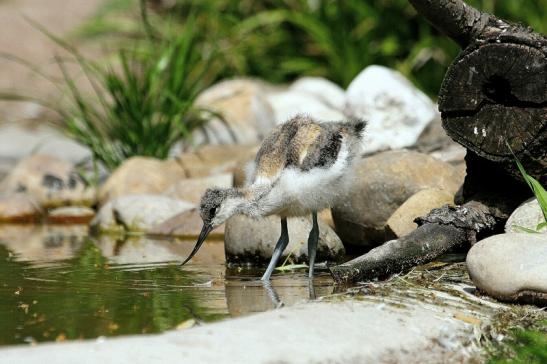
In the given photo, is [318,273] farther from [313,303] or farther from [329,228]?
[313,303]

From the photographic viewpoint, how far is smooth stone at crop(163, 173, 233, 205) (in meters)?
10.0

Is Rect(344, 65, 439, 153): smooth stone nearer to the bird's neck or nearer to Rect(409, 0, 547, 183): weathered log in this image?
Rect(409, 0, 547, 183): weathered log

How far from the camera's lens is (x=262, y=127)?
12.0 metres

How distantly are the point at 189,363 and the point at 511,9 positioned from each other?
10.4 metres

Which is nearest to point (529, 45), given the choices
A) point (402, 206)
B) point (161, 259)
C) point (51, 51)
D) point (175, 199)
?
point (402, 206)

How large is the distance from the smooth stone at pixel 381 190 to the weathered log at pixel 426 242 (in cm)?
97

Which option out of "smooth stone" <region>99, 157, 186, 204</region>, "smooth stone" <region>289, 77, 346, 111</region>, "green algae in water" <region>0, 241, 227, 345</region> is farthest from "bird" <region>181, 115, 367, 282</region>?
"smooth stone" <region>289, 77, 346, 111</region>

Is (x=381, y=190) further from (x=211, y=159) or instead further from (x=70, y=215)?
(x=70, y=215)

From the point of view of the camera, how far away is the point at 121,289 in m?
6.26

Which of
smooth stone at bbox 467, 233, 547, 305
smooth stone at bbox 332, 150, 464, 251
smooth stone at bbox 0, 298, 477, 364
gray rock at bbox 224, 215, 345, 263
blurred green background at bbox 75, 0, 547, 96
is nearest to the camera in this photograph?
smooth stone at bbox 0, 298, 477, 364

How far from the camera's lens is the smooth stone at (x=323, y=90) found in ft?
41.8

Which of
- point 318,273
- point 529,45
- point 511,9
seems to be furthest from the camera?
point 511,9

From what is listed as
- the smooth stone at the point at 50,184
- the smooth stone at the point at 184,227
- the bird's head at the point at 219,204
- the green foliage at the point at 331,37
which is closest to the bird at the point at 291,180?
the bird's head at the point at 219,204

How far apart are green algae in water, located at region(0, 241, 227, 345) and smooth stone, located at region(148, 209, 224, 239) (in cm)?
147
